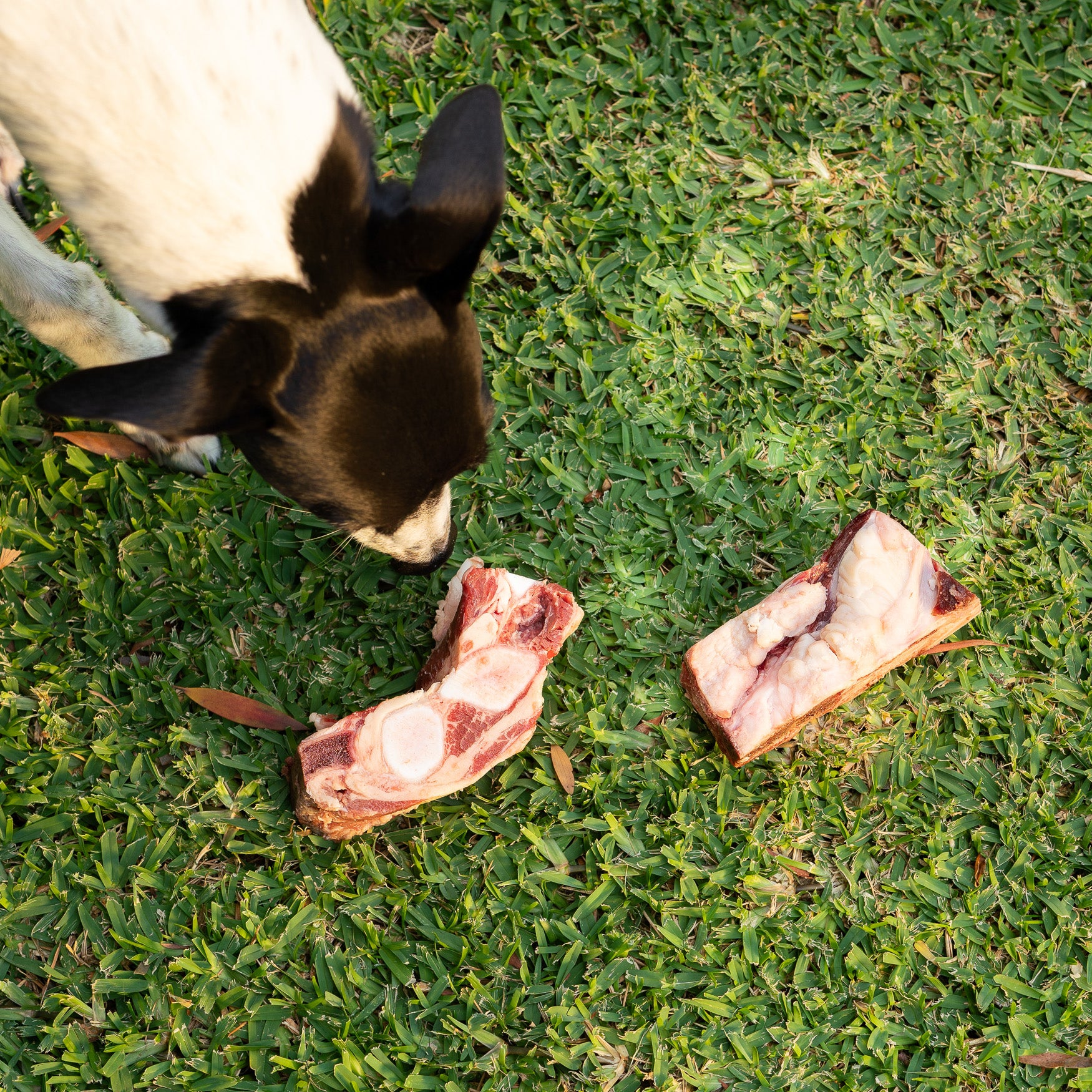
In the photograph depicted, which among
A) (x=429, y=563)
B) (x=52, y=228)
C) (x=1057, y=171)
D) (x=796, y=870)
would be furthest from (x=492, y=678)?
(x=1057, y=171)

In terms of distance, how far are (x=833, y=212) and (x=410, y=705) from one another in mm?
2643

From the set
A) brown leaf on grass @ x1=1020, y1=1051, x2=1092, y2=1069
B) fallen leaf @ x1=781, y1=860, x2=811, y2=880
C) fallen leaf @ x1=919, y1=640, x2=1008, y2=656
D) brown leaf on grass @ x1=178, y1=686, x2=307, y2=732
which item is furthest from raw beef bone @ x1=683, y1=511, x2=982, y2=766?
brown leaf on grass @ x1=178, y1=686, x2=307, y2=732

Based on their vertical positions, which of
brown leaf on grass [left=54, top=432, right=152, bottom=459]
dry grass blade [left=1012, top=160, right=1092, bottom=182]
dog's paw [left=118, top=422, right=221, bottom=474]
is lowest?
dry grass blade [left=1012, top=160, right=1092, bottom=182]

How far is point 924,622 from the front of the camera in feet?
11.1

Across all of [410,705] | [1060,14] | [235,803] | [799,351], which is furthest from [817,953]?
[1060,14]

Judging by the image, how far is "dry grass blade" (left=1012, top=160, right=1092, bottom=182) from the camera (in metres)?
4.36

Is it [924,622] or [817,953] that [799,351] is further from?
[817,953]

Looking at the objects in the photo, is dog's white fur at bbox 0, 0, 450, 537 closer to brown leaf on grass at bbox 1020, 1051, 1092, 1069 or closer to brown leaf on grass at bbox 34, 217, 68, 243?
brown leaf on grass at bbox 34, 217, 68, 243

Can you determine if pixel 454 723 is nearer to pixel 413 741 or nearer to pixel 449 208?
pixel 413 741

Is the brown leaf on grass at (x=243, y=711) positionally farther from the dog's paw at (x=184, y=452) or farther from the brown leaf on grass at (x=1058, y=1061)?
the brown leaf on grass at (x=1058, y=1061)

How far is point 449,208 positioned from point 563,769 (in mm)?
1860

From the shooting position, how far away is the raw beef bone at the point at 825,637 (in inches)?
130

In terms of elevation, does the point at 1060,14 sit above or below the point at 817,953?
above

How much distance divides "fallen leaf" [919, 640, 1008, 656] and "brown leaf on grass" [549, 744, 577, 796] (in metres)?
1.29
